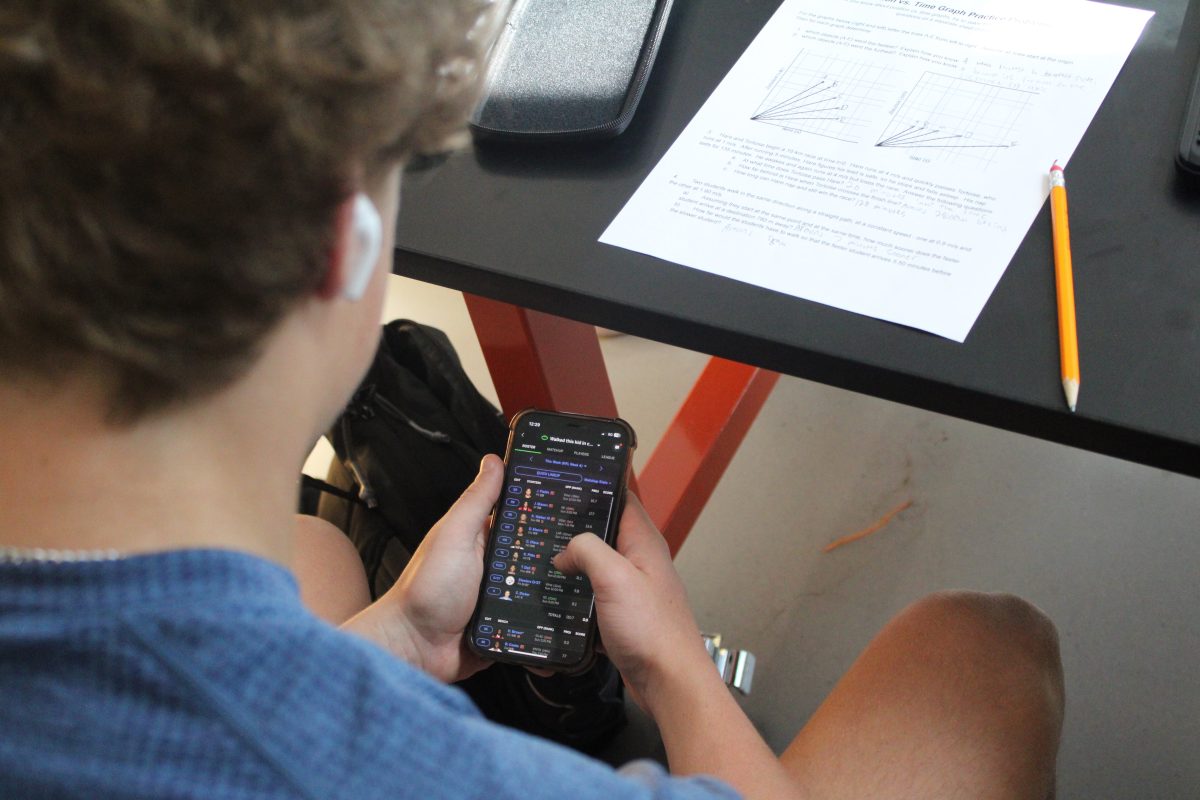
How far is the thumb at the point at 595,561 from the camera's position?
62cm

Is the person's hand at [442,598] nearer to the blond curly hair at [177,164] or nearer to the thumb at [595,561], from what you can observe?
the thumb at [595,561]

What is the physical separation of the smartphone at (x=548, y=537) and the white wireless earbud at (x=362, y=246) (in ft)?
1.11

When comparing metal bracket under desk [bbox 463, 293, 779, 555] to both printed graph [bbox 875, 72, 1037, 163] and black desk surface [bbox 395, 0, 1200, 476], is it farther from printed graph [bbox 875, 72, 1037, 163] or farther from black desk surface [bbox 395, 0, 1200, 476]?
printed graph [bbox 875, 72, 1037, 163]

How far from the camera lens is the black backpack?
3.03ft

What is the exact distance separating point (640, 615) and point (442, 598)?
146 millimetres

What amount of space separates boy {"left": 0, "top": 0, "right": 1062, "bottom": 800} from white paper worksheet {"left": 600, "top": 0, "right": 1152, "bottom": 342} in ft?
0.72

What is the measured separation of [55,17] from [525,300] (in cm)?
33

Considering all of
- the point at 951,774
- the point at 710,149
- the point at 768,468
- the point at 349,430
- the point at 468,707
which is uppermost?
the point at 710,149

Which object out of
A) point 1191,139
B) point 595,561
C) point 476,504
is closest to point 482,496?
point 476,504

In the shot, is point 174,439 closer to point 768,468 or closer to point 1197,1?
point 1197,1

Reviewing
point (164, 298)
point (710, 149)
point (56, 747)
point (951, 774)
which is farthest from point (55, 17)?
point (951, 774)

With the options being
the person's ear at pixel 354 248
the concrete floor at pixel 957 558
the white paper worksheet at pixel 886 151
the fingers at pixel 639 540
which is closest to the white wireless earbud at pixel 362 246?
the person's ear at pixel 354 248

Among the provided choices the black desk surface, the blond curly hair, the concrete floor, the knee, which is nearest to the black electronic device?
the black desk surface

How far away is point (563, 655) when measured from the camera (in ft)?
2.24
